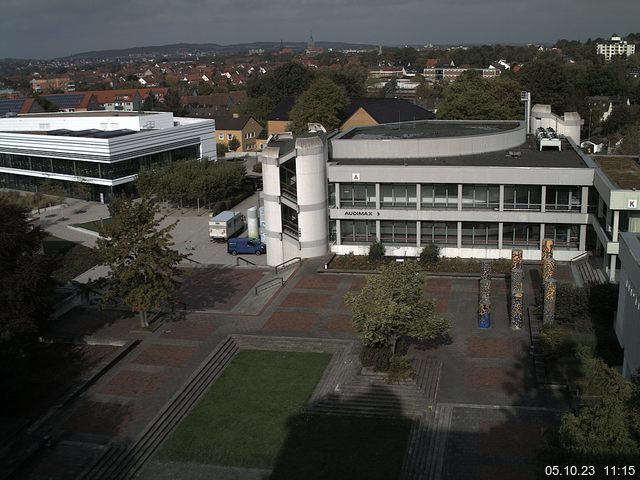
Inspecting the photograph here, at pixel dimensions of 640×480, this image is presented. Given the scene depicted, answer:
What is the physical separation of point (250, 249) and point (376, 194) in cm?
987

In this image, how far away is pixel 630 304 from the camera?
78.2ft

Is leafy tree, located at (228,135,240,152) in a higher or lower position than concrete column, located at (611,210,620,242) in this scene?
lower

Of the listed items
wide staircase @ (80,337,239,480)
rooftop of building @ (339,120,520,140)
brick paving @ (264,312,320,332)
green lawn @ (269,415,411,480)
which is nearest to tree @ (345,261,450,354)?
green lawn @ (269,415,411,480)

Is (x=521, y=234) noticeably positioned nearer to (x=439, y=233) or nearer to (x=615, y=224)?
(x=439, y=233)

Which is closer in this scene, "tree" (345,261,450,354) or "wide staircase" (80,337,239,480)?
"wide staircase" (80,337,239,480)

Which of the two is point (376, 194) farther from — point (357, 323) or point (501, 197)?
point (357, 323)

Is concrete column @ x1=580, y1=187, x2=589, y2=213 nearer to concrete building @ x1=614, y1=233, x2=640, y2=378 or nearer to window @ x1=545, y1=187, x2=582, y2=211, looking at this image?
window @ x1=545, y1=187, x2=582, y2=211

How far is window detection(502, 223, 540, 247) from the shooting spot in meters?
41.4

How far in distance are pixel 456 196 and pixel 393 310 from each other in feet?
58.3

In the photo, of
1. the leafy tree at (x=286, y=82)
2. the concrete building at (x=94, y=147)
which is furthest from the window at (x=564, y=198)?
the leafy tree at (x=286, y=82)

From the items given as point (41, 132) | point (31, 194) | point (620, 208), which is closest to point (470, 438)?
point (620, 208)

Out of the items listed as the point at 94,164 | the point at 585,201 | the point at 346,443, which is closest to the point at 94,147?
the point at 94,164

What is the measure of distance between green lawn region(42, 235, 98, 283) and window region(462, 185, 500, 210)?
23.4 m

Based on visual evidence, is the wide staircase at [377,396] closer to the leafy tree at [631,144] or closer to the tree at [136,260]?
the tree at [136,260]
